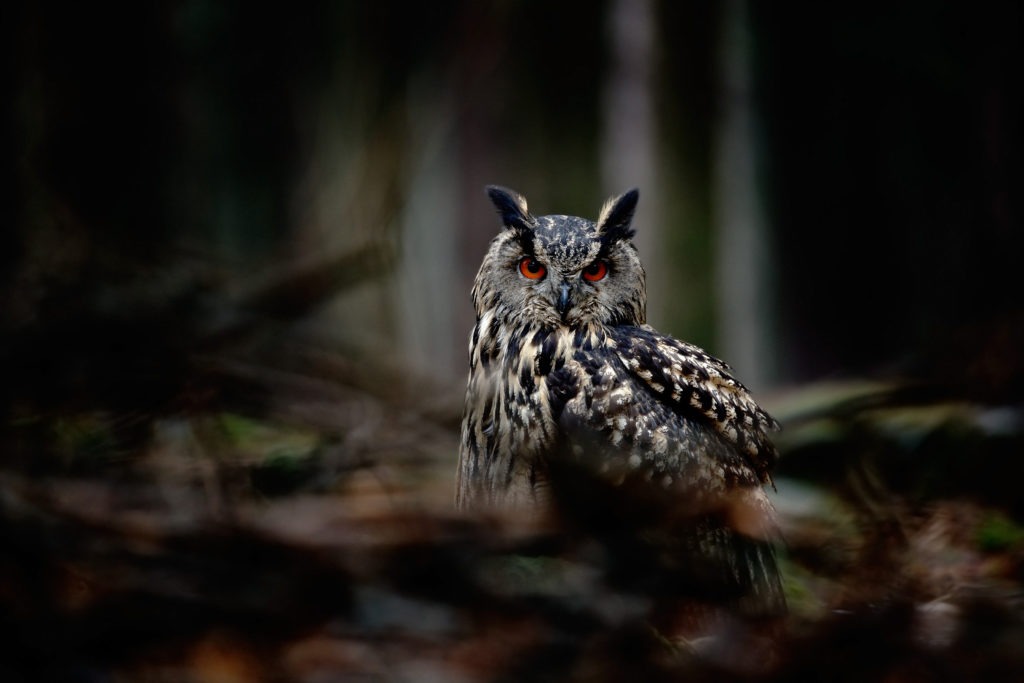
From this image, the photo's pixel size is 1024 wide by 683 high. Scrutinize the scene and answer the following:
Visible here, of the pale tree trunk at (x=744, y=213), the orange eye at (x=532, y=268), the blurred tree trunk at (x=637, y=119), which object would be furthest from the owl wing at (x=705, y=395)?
the blurred tree trunk at (x=637, y=119)

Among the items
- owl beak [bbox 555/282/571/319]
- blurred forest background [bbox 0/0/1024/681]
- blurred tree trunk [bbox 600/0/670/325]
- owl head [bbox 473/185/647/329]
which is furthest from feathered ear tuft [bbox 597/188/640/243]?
blurred tree trunk [bbox 600/0/670/325]

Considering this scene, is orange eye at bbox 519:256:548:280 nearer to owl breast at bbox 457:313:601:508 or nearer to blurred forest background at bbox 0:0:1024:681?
owl breast at bbox 457:313:601:508

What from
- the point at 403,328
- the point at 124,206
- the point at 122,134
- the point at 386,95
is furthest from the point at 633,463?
the point at 122,134

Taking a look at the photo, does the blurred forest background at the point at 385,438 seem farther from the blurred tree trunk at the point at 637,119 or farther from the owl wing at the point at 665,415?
the blurred tree trunk at the point at 637,119

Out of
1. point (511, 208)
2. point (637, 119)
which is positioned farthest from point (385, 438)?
point (637, 119)

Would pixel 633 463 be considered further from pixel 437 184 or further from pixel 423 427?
pixel 437 184

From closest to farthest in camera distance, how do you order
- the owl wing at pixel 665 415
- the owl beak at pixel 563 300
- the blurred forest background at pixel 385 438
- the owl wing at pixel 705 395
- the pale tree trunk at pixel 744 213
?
1. the blurred forest background at pixel 385 438
2. the owl wing at pixel 665 415
3. the owl wing at pixel 705 395
4. the owl beak at pixel 563 300
5. the pale tree trunk at pixel 744 213

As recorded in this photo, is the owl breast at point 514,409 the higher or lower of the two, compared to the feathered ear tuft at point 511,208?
lower
